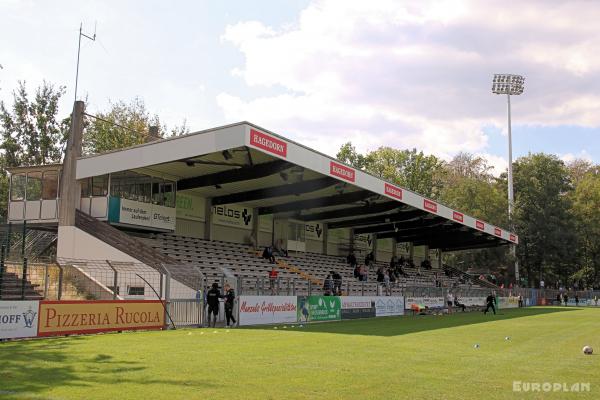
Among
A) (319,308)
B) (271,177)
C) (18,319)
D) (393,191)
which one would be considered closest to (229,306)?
(319,308)

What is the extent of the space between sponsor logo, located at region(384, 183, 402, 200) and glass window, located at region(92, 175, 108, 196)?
54.0 ft

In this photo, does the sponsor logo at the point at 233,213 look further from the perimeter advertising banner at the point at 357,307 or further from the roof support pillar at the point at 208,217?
the perimeter advertising banner at the point at 357,307

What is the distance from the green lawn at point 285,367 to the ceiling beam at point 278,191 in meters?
14.9

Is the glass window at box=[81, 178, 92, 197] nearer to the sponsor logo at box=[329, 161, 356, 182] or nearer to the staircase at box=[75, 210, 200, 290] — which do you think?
the staircase at box=[75, 210, 200, 290]

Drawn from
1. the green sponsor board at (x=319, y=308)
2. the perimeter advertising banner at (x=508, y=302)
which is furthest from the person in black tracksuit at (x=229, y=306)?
the perimeter advertising banner at (x=508, y=302)

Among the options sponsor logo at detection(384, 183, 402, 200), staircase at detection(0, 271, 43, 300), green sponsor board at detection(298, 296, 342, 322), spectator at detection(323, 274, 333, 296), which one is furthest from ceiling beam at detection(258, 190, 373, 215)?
staircase at detection(0, 271, 43, 300)

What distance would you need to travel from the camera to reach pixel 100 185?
29.0 metres

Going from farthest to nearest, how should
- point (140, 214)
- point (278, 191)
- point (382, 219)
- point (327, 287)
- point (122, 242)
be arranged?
1. point (382, 219)
2. point (278, 191)
3. point (140, 214)
4. point (327, 287)
5. point (122, 242)

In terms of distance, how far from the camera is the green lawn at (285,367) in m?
8.78

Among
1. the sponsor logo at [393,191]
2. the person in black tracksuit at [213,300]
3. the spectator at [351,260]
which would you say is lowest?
the person in black tracksuit at [213,300]

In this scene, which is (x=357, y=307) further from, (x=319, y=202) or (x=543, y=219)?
(x=543, y=219)

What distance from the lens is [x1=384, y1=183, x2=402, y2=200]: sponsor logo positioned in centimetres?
3662

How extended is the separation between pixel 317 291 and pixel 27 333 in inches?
585

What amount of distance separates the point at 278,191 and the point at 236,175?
205 inches
